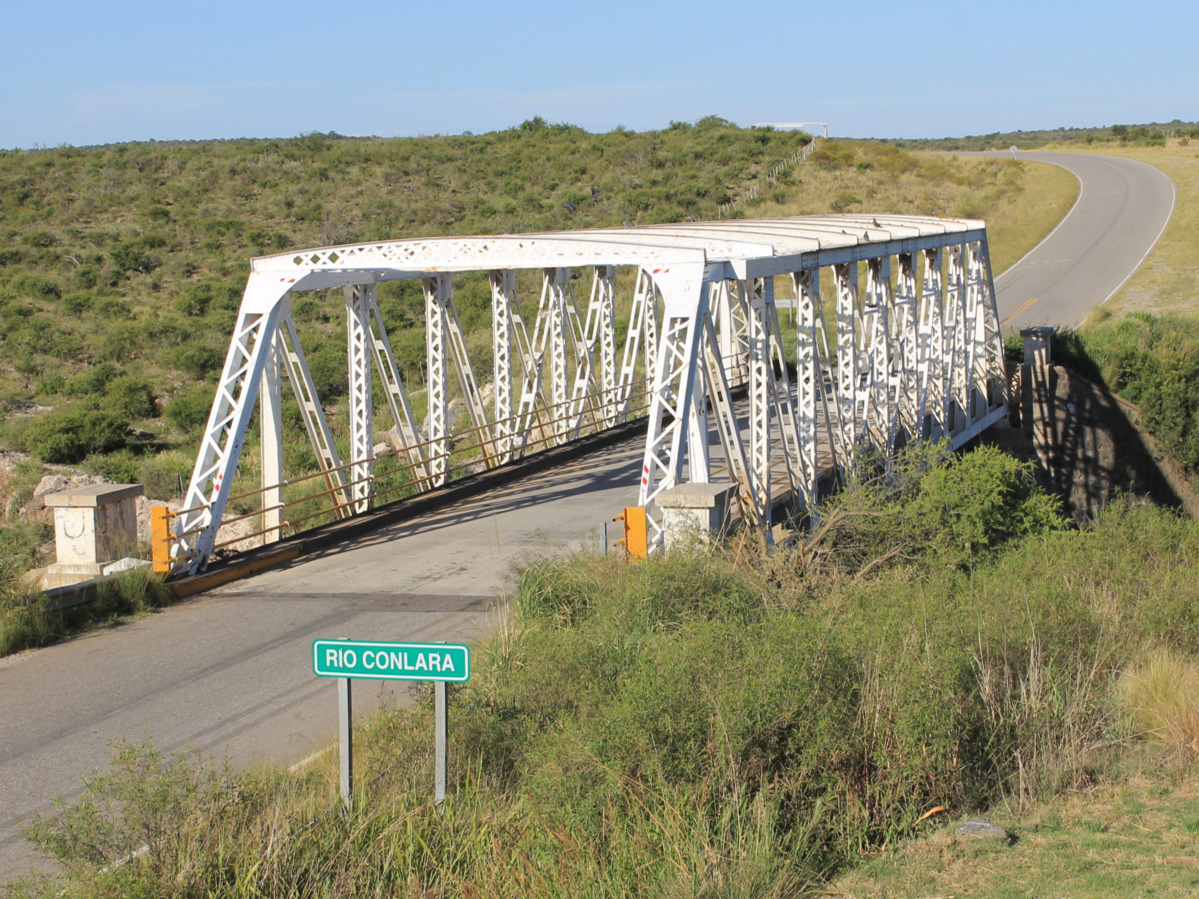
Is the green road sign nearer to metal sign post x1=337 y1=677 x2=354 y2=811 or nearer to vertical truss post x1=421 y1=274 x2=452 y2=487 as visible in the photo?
metal sign post x1=337 y1=677 x2=354 y2=811

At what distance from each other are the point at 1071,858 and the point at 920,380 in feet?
48.9

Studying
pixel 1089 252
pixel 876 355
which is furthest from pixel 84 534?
pixel 1089 252

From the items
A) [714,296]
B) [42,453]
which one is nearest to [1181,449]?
[714,296]

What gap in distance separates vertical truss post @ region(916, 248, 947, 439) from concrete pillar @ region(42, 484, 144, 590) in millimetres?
14145

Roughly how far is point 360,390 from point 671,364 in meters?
6.86

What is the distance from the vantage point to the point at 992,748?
7.41 meters

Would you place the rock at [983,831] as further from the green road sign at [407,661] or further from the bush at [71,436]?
the bush at [71,436]

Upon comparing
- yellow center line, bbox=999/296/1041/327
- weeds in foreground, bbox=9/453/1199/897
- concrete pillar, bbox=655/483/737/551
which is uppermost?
yellow center line, bbox=999/296/1041/327

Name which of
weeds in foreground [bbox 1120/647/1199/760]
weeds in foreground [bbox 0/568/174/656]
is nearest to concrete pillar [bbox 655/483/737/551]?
weeds in foreground [bbox 1120/647/1199/760]

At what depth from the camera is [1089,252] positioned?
167 feet

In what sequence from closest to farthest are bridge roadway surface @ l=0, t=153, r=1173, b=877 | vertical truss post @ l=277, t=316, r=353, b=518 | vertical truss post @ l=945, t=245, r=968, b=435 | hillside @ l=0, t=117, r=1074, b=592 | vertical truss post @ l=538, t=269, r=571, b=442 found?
bridge roadway surface @ l=0, t=153, r=1173, b=877, vertical truss post @ l=277, t=316, r=353, b=518, vertical truss post @ l=538, t=269, r=571, b=442, vertical truss post @ l=945, t=245, r=968, b=435, hillside @ l=0, t=117, r=1074, b=592

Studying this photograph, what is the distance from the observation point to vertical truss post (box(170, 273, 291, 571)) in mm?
13727

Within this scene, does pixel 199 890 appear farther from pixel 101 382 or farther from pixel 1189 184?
pixel 1189 184

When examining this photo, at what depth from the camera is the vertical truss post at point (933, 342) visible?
859 inches
